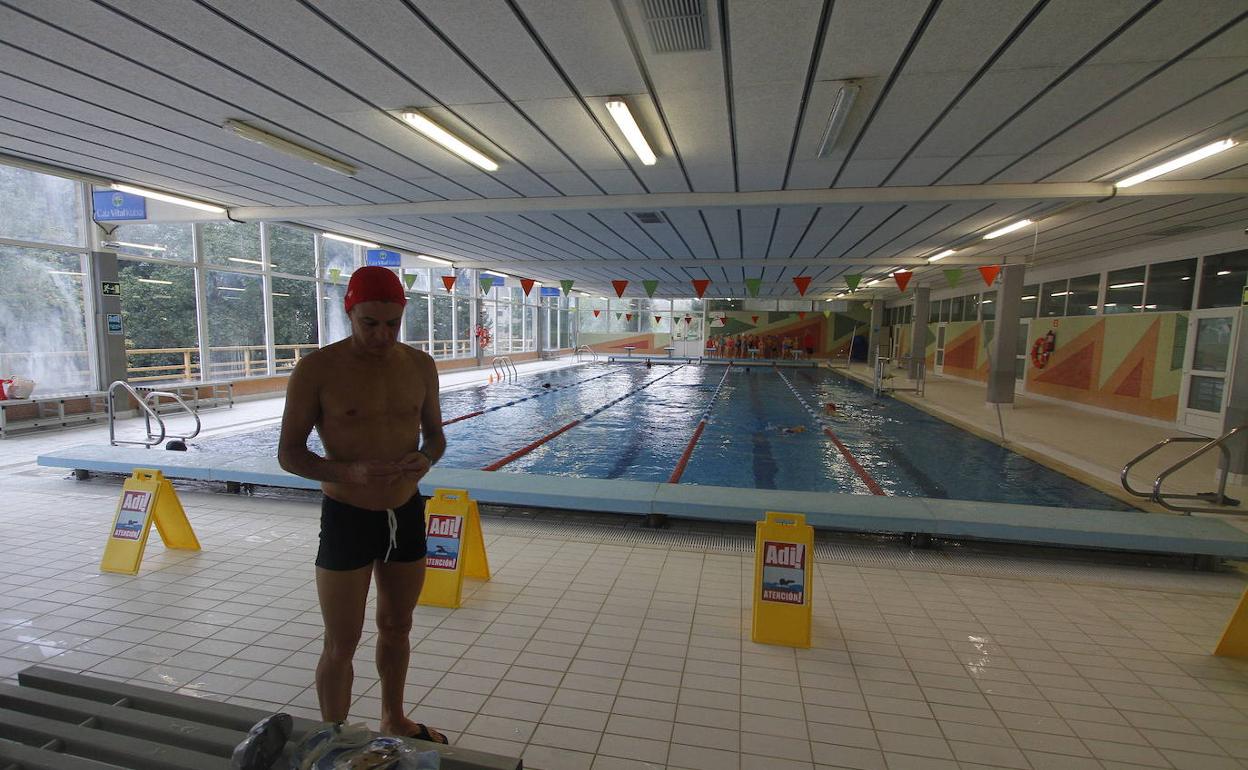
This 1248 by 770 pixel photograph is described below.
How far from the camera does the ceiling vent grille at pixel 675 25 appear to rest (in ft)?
8.72

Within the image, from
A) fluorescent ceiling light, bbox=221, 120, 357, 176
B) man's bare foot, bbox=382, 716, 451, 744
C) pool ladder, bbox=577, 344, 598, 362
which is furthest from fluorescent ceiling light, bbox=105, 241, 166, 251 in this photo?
pool ladder, bbox=577, 344, 598, 362

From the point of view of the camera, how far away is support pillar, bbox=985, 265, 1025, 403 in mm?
10055

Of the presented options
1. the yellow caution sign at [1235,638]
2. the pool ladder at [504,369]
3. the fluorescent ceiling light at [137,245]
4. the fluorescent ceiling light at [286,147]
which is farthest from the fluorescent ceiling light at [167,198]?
the yellow caution sign at [1235,638]

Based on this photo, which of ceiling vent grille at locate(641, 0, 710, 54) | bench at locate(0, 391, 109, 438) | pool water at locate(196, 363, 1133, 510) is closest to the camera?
ceiling vent grille at locate(641, 0, 710, 54)

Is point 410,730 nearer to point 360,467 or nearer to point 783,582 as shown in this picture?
point 360,467

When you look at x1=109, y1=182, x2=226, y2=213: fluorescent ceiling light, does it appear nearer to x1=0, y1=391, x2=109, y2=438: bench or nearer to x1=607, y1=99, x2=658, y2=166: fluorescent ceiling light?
x1=0, y1=391, x2=109, y2=438: bench

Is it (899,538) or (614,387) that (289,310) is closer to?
(614,387)

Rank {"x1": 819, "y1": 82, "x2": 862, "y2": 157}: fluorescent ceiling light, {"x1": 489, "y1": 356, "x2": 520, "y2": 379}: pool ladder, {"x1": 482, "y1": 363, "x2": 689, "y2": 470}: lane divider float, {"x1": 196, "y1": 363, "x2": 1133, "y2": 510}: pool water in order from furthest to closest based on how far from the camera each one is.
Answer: {"x1": 489, "y1": 356, "x2": 520, "y2": 379}: pool ladder < {"x1": 482, "y1": 363, "x2": 689, "y2": 470}: lane divider float < {"x1": 196, "y1": 363, "x2": 1133, "y2": 510}: pool water < {"x1": 819, "y1": 82, "x2": 862, "y2": 157}: fluorescent ceiling light

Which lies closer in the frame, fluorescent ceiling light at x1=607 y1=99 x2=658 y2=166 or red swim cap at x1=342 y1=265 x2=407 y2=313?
red swim cap at x1=342 y1=265 x2=407 y2=313

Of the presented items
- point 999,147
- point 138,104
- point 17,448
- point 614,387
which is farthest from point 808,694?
point 614,387

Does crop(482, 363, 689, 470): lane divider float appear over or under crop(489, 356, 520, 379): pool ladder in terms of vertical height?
under

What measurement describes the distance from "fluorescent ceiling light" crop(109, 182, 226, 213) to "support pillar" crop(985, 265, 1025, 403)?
12.7m

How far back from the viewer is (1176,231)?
7711 mm

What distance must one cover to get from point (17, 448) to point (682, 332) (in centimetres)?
2466
